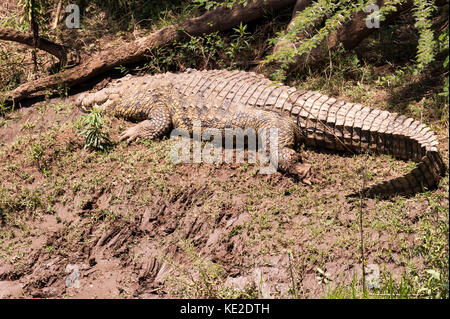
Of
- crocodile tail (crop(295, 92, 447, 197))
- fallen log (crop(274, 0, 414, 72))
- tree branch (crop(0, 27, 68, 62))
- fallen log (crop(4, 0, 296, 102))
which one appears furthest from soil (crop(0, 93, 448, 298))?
tree branch (crop(0, 27, 68, 62))

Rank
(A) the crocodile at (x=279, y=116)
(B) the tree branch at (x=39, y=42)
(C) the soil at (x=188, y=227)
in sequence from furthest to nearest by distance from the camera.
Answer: (B) the tree branch at (x=39, y=42) < (A) the crocodile at (x=279, y=116) < (C) the soil at (x=188, y=227)

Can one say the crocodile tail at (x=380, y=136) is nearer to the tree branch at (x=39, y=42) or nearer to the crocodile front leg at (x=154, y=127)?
the crocodile front leg at (x=154, y=127)

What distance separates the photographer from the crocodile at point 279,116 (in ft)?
17.5

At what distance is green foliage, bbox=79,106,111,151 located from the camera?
6.76 metres

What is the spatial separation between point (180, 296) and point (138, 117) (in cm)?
326

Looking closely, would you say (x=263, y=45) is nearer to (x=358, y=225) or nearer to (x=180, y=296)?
(x=358, y=225)

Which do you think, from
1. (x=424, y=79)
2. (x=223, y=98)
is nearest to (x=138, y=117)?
(x=223, y=98)

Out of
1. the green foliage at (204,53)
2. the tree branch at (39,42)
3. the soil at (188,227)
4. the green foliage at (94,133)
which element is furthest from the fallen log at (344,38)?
the tree branch at (39,42)

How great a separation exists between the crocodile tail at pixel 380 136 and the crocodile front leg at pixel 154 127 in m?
1.88

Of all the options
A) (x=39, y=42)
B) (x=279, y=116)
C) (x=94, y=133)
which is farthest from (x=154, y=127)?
(x=39, y=42)

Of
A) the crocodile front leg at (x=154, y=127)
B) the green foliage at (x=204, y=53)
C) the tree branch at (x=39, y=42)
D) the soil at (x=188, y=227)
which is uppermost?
the tree branch at (x=39, y=42)

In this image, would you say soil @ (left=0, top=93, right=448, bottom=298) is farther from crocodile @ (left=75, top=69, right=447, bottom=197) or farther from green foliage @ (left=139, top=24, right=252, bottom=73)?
green foliage @ (left=139, top=24, right=252, bottom=73)

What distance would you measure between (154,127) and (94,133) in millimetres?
796

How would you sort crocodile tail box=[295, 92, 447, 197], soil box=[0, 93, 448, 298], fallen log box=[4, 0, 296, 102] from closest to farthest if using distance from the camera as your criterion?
soil box=[0, 93, 448, 298] < crocodile tail box=[295, 92, 447, 197] < fallen log box=[4, 0, 296, 102]
